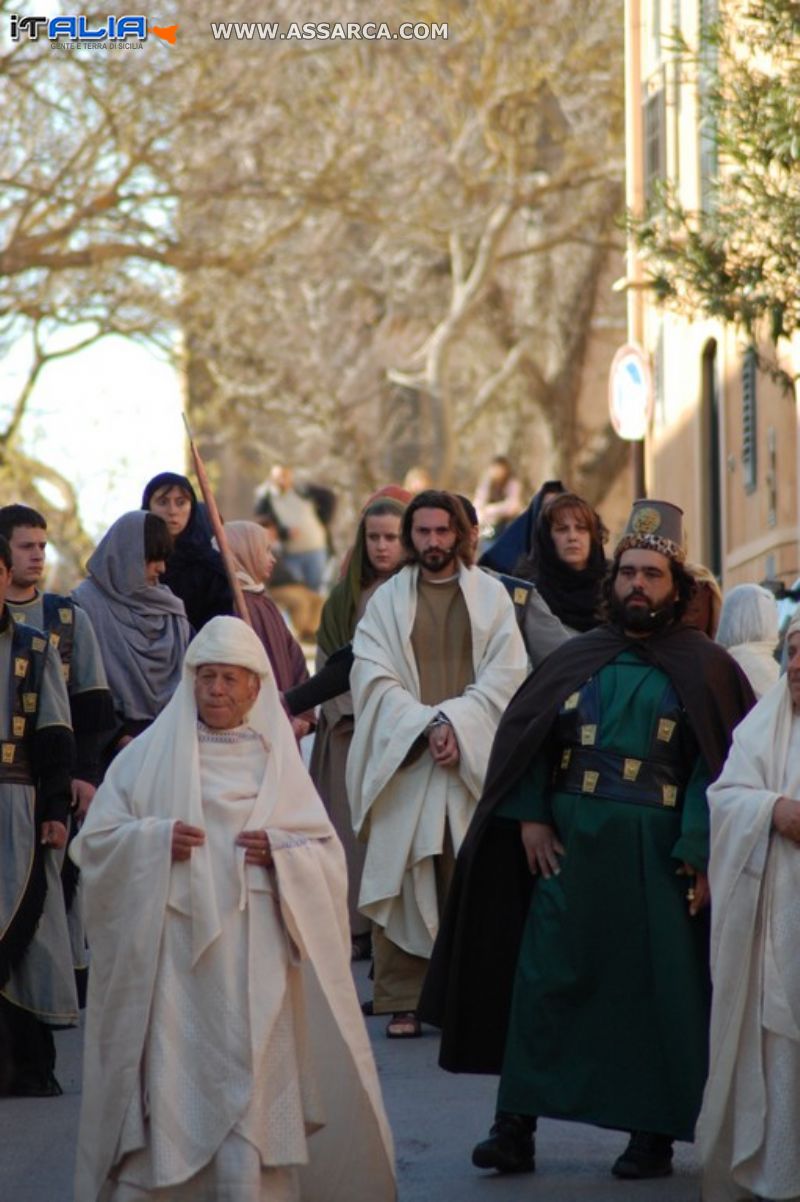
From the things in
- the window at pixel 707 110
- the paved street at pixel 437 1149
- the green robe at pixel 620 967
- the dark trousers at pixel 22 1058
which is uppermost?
the window at pixel 707 110

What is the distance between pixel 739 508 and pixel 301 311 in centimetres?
1757

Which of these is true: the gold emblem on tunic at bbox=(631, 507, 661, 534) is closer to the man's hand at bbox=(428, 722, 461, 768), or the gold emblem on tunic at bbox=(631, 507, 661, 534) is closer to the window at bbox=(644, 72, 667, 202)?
the man's hand at bbox=(428, 722, 461, 768)

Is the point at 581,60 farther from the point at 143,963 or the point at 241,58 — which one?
the point at 143,963

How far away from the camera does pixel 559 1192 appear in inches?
315

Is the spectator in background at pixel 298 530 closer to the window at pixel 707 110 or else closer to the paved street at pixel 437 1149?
the window at pixel 707 110

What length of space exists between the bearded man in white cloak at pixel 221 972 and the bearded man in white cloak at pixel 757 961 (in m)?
0.91

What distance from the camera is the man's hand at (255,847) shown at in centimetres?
742

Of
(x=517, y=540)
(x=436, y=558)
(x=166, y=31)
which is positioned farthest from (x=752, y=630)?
(x=166, y=31)

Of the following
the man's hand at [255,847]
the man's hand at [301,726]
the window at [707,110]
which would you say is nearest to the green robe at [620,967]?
the man's hand at [255,847]

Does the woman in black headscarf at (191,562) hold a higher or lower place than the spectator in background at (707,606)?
higher

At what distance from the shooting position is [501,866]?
28.1ft

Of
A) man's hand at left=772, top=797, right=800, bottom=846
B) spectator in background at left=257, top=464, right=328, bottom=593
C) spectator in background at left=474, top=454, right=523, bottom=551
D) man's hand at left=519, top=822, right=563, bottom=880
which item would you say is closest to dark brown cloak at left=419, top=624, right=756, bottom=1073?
man's hand at left=519, top=822, right=563, bottom=880

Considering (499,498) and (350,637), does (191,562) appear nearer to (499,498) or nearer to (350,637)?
(350,637)

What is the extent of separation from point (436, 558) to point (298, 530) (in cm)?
2205
